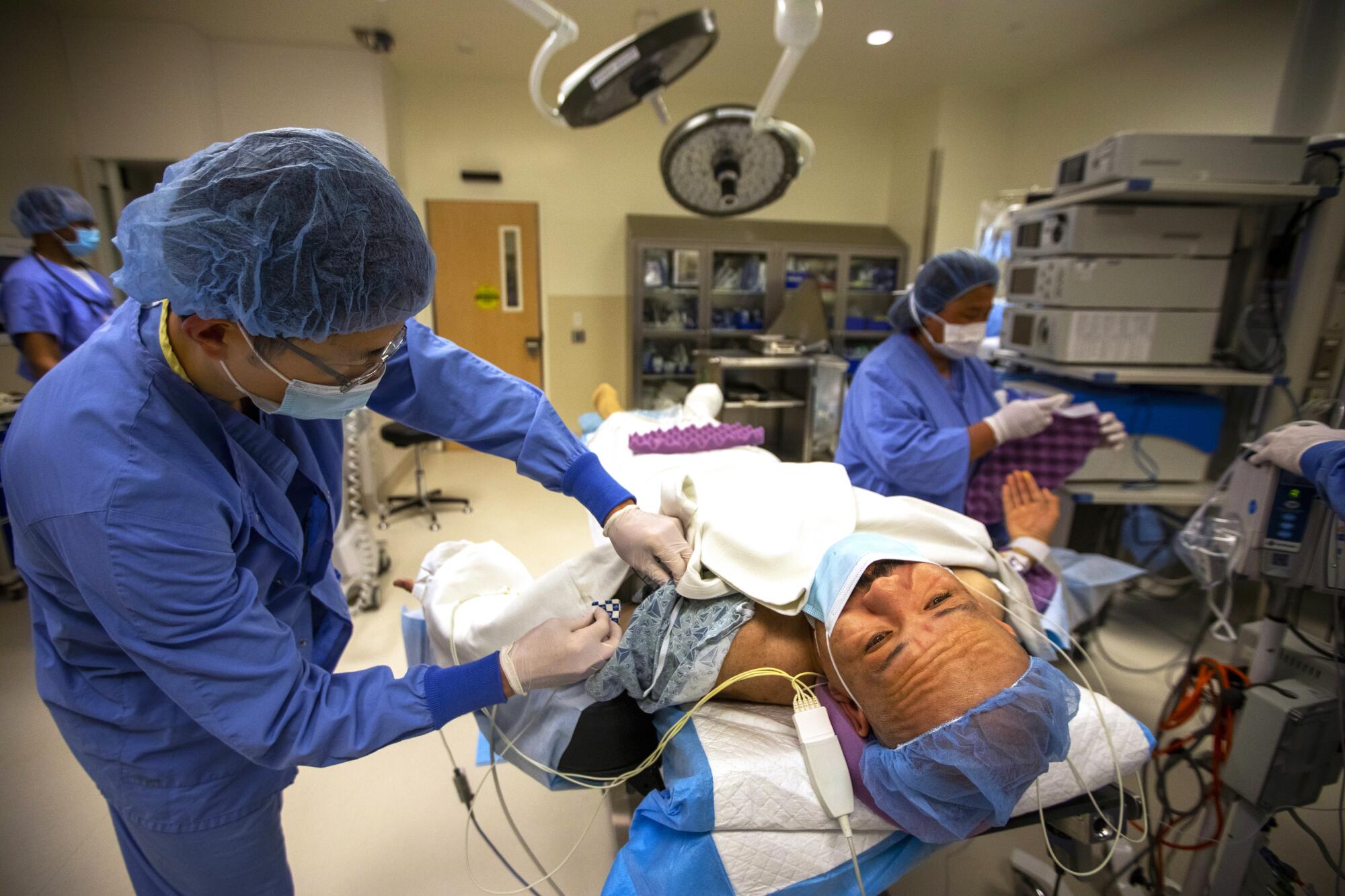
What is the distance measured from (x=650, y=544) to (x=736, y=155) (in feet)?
4.05

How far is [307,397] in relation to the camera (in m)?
0.77

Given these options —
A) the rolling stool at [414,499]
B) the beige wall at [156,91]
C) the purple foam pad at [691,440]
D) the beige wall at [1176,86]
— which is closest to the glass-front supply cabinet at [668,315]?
the rolling stool at [414,499]

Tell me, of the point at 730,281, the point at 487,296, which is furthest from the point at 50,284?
the point at 730,281

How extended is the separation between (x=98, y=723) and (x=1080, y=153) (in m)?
2.95

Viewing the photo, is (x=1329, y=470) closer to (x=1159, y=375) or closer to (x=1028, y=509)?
(x=1028, y=509)

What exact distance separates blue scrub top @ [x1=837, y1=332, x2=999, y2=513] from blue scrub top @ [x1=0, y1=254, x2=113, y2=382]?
236 cm

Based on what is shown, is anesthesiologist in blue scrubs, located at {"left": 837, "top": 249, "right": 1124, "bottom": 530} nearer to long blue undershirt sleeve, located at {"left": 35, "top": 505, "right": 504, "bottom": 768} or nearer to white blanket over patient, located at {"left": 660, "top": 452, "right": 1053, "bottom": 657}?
white blanket over patient, located at {"left": 660, "top": 452, "right": 1053, "bottom": 657}

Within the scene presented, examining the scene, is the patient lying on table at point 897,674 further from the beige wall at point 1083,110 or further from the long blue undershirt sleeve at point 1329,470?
the beige wall at point 1083,110

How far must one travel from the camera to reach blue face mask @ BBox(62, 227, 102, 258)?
2.14 metres

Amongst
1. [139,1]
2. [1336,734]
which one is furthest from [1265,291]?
[139,1]

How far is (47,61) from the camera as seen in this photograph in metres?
2.18

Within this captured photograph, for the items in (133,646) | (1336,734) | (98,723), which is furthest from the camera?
(1336,734)

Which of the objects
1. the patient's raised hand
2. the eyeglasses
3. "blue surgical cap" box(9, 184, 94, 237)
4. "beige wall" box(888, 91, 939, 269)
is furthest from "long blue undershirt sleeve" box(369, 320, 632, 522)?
"beige wall" box(888, 91, 939, 269)

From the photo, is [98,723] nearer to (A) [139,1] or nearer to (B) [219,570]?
(B) [219,570]
